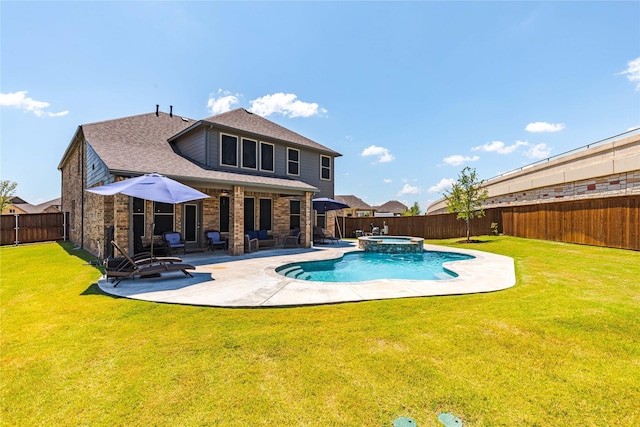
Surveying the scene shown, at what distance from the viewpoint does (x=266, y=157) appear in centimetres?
1616

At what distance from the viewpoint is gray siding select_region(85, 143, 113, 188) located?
1012 cm

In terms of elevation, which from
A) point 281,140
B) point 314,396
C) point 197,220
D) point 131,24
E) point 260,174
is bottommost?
point 314,396

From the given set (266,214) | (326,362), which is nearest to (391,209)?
(266,214)

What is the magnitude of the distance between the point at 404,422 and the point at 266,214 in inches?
564

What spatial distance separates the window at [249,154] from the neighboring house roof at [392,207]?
4880 cm

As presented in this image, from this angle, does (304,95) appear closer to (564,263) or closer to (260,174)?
(260,174)

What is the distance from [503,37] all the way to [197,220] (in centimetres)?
1597

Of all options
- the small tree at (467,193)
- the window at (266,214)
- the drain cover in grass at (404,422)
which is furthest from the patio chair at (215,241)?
the small tree at (467,193)

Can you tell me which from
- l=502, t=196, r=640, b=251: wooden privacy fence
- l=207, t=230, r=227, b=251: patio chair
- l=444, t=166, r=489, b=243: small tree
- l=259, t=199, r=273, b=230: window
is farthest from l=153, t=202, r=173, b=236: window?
l=502, t=196, r=640, b=251: wooden privacy fence

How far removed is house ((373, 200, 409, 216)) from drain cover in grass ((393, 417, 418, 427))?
59.2 metres

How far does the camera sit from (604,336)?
13.1ft

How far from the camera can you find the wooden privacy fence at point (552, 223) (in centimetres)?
1206

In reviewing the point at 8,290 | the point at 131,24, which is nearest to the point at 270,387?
the point at 8,290

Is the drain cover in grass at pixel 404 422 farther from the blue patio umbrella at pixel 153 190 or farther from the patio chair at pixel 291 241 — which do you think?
the patio chair at pixel 291 241
